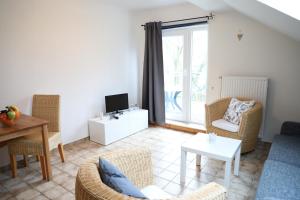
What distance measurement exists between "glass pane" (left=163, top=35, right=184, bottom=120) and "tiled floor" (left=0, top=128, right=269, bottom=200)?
116cm

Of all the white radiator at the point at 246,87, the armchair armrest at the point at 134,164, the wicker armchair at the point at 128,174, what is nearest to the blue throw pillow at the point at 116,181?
the wicker armchair at the point at 128,174

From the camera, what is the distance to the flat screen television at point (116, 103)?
3885mm

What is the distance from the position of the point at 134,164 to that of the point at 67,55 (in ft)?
7.80

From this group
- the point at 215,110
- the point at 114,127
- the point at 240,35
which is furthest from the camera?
the point at 114,127

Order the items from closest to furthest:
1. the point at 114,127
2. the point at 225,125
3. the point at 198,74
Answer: the point at 225,125 → the point at 114,127 → the point at 198,74

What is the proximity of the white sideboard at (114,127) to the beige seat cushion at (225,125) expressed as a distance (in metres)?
1.53

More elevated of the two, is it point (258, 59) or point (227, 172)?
point (258, 59)

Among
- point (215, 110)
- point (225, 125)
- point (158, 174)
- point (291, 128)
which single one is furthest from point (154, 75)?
point (291, 128)

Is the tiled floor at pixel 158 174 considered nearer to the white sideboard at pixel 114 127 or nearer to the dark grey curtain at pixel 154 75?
the white sideboard at pixel 114 127

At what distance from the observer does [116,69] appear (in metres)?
4.25

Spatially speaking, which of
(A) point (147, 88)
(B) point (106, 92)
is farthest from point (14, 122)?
(A) point (147, 88)

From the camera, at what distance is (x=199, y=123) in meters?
4.33

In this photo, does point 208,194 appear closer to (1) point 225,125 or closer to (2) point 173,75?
(1) point 225,125

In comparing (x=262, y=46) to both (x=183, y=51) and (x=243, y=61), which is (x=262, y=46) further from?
(x=183, y=51)
